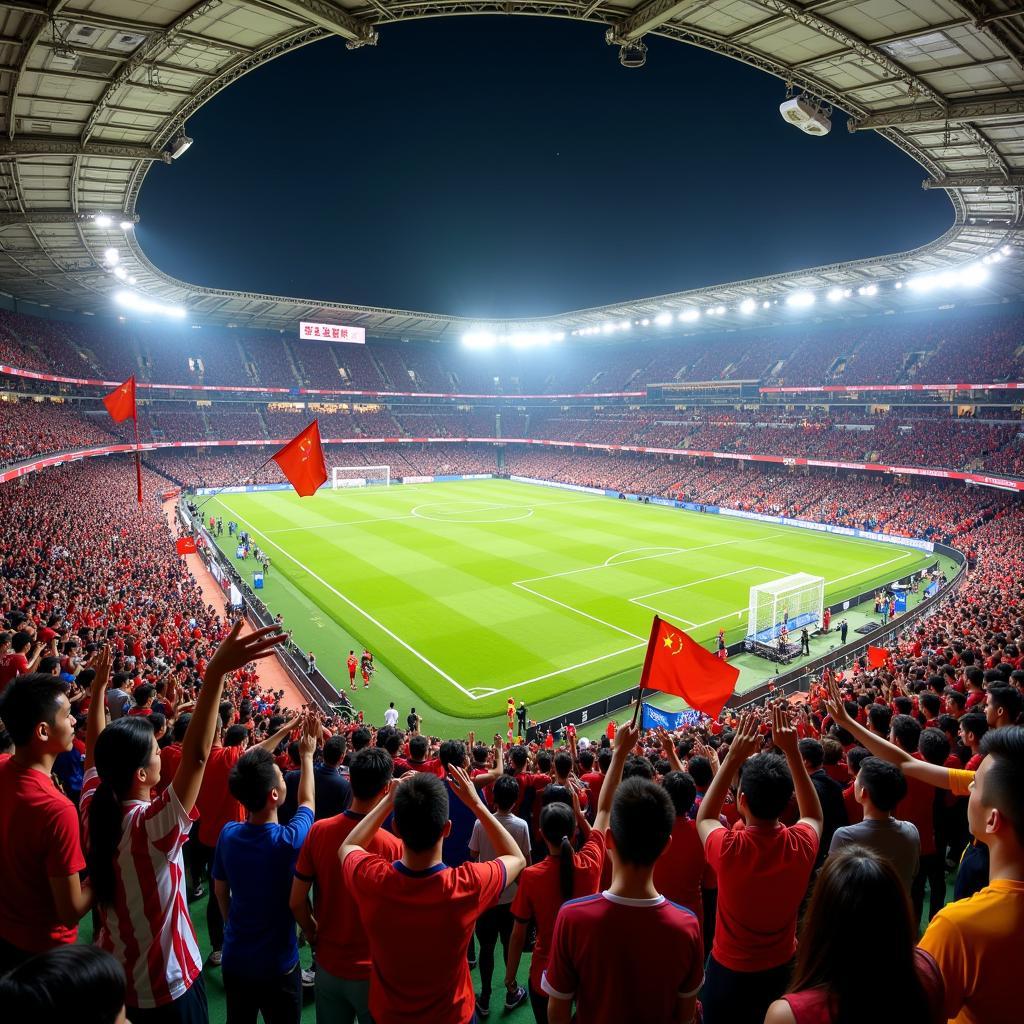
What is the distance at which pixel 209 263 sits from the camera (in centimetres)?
7044

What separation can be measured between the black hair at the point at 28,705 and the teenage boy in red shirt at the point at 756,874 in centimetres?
389

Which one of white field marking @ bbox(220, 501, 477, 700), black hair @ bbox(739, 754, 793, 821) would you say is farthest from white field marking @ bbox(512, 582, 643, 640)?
black hair @ bbox(739, 754, 793, 821)

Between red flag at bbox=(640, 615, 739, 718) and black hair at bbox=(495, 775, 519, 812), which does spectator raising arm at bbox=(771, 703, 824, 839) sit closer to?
black hair at bbox=(495, 775, 519, 812)

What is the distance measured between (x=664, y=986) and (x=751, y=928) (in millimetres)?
1265

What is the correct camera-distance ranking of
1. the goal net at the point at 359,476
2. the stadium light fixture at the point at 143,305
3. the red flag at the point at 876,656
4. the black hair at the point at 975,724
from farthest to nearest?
the goal net at the point at 359,476 < the stadium light fixture at the point at 143,305 < the red flag at the point at 876,656 < the black hair at the point at 975,724

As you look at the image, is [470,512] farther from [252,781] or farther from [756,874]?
[756,874]

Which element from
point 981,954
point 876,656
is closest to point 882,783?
point 981,954

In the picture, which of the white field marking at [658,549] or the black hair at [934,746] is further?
the white field marking at [658,549]

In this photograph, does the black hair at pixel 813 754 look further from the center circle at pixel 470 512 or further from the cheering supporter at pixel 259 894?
the center circle at pixel 470 512

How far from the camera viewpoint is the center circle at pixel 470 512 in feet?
172

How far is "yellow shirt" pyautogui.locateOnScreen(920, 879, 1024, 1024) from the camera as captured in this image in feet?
8.57

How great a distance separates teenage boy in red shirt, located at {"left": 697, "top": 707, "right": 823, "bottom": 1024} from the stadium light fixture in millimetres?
60409

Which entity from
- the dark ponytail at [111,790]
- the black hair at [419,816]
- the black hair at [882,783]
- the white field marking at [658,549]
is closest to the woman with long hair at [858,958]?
the black hair at [419,816]

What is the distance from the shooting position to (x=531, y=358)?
10338 centimetres
